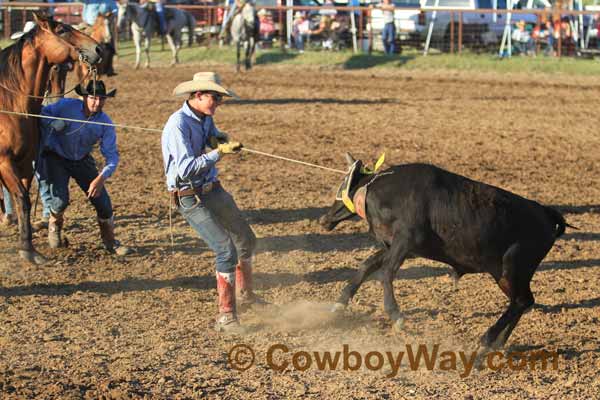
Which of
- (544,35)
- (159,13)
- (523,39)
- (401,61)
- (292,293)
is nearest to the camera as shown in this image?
(292,293)

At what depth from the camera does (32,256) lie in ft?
27.2

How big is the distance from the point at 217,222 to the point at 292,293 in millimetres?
1185

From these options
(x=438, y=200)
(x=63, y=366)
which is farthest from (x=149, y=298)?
(x=438, y=200)

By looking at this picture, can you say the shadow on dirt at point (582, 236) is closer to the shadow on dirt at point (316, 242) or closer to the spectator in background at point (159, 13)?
the shadow on dirt at point (316, 242)

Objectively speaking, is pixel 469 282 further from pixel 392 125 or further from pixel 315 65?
pixel 315 65

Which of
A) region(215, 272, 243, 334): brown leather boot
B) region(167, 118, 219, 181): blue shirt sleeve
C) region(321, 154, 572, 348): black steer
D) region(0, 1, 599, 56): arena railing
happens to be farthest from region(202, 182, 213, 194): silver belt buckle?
region(0, 1, 599, 56): arena railing

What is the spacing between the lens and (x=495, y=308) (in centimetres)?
735

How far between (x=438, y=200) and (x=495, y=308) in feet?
4.43

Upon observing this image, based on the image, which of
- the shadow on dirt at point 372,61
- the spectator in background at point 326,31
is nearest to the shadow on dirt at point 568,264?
the shadow on dirt at point 372,61

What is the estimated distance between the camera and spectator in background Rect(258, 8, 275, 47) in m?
27.5

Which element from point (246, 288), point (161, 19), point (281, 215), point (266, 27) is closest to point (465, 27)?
point (266, 27)

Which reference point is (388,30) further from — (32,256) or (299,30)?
(32,256)

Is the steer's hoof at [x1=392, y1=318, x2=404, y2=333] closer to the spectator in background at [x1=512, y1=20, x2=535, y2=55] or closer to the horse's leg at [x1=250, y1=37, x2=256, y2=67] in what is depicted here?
the horse's leg at [x1=250, y1=37, x2=256, y2=67]

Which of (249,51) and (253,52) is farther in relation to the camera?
(253,52)
